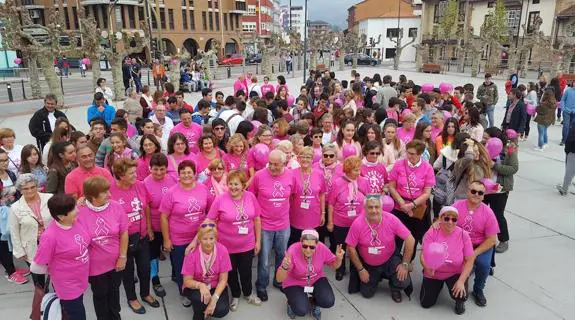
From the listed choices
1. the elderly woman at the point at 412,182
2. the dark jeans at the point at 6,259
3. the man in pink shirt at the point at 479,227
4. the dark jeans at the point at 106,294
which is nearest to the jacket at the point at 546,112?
the elderly woman at the point at 412,182

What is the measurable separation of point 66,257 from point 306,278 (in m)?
2.27

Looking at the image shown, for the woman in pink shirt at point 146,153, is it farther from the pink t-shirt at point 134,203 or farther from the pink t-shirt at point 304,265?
the pink t-shirt at point 304,265

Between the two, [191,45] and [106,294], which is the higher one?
[191,45]

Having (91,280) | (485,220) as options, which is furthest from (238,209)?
(485,220)

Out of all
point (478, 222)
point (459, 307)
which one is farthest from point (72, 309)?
point (478, 222)

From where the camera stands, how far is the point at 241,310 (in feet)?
15.0

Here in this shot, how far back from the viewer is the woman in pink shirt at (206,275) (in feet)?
13.4

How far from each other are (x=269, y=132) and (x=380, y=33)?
7184 centimetres

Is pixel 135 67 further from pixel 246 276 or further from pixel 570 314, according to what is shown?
pixel 570 314

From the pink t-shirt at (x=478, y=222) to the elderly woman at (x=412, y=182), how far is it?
557 millimetres

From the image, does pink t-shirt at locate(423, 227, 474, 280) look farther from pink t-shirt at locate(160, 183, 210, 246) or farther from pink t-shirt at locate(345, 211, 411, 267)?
pink t-shirt at locate(160, 183, 210, 246)

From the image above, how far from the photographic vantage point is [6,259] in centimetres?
517

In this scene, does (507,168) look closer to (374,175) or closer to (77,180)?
(374,175)

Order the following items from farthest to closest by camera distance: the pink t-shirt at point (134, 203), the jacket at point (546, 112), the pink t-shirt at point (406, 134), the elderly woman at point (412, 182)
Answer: the jacket at point (546, 112) < the pink t-shirt at point (406, 134) < the elderly woman at point (412, 182) < the pink t-shirt at point (134, 203)
